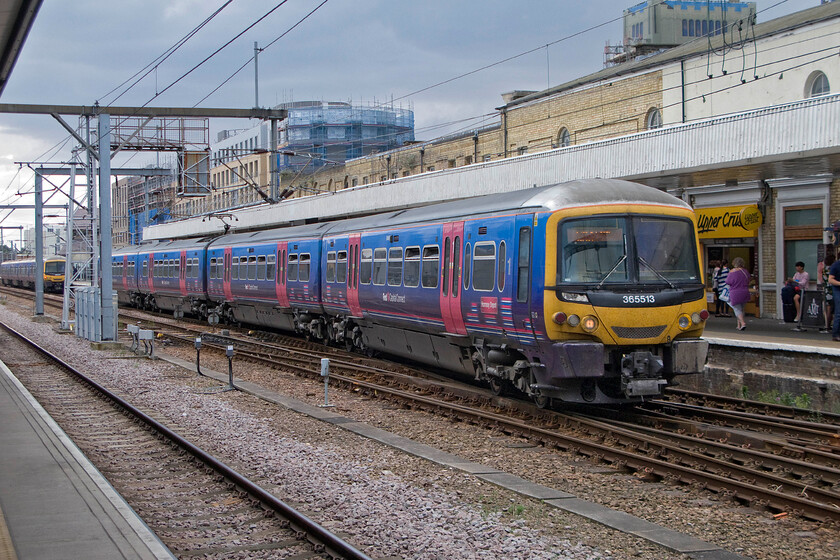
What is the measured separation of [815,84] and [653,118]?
6544 millimetres

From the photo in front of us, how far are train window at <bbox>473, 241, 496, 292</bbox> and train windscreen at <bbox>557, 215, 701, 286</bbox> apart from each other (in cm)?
162

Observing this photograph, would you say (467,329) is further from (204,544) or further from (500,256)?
(204,544)

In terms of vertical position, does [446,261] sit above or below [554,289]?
above

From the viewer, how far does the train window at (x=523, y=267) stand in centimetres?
1165

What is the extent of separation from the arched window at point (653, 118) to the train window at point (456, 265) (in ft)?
57.4

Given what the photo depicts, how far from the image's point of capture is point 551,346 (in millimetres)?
11172

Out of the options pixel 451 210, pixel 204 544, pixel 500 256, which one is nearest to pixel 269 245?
pixel 451 210

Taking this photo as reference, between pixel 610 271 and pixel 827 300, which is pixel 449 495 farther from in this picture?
pixel 827 300

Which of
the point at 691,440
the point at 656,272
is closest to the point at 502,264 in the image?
the point at 656,272

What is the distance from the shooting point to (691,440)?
10.2 metres

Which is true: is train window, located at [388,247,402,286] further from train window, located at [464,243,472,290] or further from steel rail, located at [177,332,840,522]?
steel rail, located at [177,332,840,522]

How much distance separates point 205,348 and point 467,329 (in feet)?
39.2

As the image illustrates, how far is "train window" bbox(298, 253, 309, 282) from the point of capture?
73.3ft

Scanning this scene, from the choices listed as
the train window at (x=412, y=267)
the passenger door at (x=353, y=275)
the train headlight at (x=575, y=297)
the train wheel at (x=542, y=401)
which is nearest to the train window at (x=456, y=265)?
the train window at (x=412, y=267)
